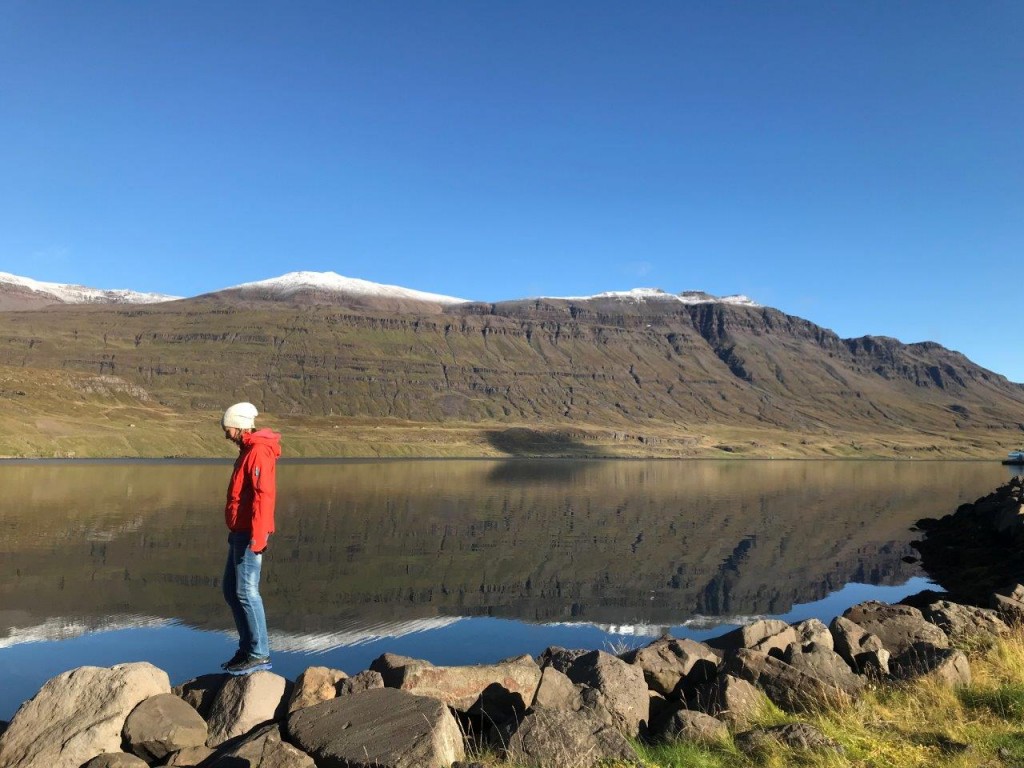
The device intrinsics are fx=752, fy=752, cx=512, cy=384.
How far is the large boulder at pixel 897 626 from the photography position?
40.7ft

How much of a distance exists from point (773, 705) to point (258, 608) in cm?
629

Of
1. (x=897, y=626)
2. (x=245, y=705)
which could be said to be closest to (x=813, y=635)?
(x=897, y=626)

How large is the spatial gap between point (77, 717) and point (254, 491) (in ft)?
9.71

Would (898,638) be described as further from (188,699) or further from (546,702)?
(188,699)

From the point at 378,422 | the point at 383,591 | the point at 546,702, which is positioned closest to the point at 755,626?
the point at 546,702

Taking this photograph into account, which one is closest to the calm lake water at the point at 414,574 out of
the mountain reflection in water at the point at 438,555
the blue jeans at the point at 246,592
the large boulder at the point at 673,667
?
the mountain reflection in water at the point at 438,555

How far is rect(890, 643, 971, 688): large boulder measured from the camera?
876 centimetres

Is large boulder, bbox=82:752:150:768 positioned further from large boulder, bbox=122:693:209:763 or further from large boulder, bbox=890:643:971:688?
large boulder, bbox=890:643:971:688

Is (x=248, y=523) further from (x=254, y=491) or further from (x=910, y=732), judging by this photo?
(x=910, y=732)

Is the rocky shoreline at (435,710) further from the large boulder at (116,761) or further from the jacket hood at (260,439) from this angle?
the jacket hood at (260,439)

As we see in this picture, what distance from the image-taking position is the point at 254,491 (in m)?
9.07

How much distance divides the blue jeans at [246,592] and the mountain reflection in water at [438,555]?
909cm

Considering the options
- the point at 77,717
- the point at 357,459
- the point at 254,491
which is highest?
the point at 254,491

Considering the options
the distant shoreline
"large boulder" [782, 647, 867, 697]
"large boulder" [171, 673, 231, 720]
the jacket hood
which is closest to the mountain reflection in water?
"large boulder" [171, 673, 231, 720]
